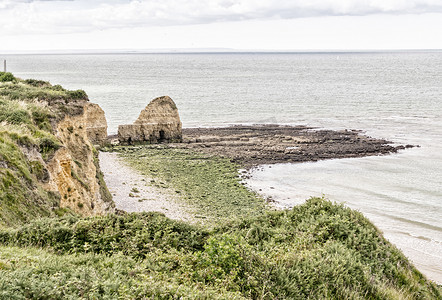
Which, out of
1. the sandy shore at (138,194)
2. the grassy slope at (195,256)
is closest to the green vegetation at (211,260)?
the grassy slope at (195,256)

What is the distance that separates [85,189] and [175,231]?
1167 centimetres

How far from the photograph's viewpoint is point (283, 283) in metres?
9.12

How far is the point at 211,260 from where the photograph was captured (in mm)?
9469

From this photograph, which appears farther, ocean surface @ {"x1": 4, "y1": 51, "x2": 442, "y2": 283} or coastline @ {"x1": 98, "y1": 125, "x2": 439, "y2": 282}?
coastline @ {"x1": 98, "y1": 125, "x2": 439, "y2": 282}

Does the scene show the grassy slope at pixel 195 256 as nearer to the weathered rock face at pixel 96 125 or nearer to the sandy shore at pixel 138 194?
the sandy shore at pixel 138 194

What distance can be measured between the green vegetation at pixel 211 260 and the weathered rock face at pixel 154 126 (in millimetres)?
46285

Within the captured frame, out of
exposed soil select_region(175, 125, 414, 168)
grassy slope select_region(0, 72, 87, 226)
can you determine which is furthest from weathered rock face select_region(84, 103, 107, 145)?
grassy slope select_region(0, 72, 87, 226)

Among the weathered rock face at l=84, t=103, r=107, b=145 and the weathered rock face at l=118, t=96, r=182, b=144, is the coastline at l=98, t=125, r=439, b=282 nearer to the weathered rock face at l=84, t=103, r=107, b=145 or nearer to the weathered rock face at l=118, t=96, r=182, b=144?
the weathered rock face at l=118, t=96, r=182, b=144

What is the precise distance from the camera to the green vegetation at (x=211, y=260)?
766cm

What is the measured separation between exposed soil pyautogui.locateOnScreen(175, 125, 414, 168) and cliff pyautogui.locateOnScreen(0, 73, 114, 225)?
24.2 m

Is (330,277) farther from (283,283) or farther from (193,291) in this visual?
(193,291)

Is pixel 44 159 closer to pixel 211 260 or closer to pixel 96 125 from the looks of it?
pixel 211 260

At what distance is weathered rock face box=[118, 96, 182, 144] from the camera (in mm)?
57250

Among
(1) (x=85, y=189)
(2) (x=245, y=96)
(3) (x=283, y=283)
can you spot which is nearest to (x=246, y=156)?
(1) (x=85, y=189)
